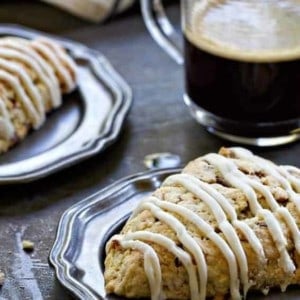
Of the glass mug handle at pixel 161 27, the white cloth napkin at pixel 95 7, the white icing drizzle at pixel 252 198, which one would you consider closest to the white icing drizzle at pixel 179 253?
the white icing drizzle at pixel 252 198

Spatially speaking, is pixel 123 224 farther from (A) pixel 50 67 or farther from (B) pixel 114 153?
(A) pixel 50 67

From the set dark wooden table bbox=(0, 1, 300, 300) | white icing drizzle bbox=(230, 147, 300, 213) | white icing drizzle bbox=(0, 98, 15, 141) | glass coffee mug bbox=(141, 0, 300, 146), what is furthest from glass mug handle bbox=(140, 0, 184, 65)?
white icing drizzle bbox=(230, 147, 300, 213)

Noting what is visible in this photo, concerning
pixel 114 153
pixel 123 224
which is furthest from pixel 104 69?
pixel 123 224

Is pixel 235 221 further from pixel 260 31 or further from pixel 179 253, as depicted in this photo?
pixel 260 31

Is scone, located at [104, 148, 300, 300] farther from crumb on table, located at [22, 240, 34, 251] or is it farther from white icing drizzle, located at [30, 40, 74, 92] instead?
white icing drizzle, located at [30, 40, 74, 92]

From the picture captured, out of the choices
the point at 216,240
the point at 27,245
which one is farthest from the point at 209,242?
the point at 27,245

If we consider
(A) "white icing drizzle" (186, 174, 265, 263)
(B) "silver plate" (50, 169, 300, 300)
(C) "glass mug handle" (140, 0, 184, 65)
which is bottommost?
(C) "glass mug handle" (140, 0, 184, 65)
